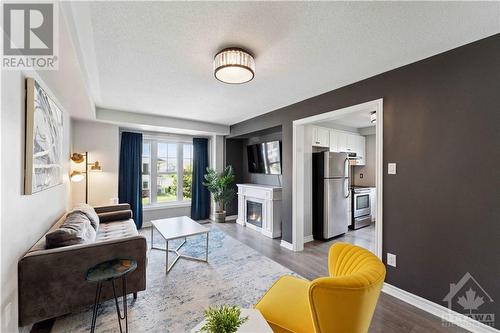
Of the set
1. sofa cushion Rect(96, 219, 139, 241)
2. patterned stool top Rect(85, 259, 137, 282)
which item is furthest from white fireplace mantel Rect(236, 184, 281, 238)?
patterned stool top Rect(85, 259, 137, 282)

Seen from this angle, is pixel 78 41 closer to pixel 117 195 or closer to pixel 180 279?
pixel 180 279

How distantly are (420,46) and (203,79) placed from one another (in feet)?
7.19

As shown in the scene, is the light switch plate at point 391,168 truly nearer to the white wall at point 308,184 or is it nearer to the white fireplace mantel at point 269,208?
the white wall at point 308,184

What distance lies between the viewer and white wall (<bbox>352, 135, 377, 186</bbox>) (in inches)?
212

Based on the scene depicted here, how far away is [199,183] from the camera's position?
17.8ft

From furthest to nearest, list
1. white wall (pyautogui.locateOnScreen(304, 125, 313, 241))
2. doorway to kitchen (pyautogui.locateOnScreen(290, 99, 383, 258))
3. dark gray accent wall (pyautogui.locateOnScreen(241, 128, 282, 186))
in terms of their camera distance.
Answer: dark gray accent wall (pyautogui.locateOnScreen(241, 128, 282, 186)), white wall (pyautogui.locateOnScreen(304, 125, 313, 241)), doorway to kitchen (pyautogui.locateOnScreen(290, 99, 383, 258))

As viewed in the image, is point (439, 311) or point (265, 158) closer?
point (439, 311)

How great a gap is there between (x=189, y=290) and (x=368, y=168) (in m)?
5.19

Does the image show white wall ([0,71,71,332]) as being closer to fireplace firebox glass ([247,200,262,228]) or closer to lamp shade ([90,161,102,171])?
lamp shade ([90,161,102,171])

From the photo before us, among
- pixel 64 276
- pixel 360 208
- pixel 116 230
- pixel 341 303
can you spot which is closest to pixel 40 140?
pixel 64 276

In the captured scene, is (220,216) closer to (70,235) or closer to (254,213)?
(254,213)

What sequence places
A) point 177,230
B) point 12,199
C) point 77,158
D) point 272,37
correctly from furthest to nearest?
point 77,158
point 177,230
point 272,37
point 12,199

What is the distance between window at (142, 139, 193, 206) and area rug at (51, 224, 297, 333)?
6.52 ft

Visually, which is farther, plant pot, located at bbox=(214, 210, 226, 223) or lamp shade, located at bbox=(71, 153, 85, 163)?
plant pot, located at bbox=(214, 210, 226, 223)
